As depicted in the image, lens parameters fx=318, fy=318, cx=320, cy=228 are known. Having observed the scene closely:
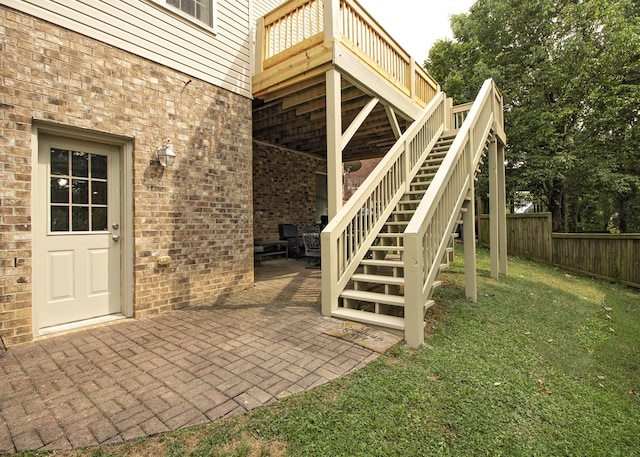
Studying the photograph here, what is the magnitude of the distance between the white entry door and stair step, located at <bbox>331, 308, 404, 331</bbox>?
2.65 m

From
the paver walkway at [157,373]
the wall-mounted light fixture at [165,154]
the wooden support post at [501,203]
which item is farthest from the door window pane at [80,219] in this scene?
the wooden support post at [501,203]

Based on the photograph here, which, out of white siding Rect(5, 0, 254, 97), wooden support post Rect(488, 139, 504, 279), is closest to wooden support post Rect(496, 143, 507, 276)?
wooden support post Rect(488, 139, 504, 279)

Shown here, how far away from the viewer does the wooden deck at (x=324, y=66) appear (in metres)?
4.30

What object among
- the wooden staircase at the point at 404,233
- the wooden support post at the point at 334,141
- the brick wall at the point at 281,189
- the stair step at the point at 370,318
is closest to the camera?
the wooden staircase at the point at 404,233

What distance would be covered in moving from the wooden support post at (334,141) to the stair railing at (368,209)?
0.38 m

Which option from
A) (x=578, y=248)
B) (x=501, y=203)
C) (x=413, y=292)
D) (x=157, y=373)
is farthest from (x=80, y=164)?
(x=578, y=248)

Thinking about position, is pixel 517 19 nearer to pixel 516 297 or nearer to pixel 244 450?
pixel 516 297

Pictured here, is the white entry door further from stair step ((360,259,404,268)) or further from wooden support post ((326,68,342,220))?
stair step ((360,259,404,268))

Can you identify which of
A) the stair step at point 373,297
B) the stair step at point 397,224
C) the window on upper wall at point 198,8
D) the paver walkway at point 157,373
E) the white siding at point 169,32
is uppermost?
the window on upper wall at point 198,8

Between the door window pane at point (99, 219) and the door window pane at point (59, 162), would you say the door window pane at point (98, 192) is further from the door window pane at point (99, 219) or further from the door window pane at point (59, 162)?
the door window pane at point (59, 162)

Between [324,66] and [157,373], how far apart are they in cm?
397

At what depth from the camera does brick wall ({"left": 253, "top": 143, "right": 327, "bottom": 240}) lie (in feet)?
26.8

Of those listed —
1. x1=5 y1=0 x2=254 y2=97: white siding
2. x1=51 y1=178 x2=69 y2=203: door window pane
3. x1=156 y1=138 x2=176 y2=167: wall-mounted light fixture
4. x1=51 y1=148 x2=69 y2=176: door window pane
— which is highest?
x1=5 y1=0 x2=254 y2=97: white siding

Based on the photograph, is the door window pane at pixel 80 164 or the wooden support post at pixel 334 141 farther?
the wooden support post at pixel 334 141
